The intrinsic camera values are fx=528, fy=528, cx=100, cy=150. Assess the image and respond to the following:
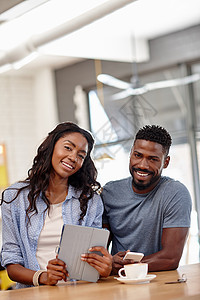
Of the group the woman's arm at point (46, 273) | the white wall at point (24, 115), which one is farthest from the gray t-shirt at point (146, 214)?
the white wall at point (24, 115)

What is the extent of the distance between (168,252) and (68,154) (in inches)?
26.6

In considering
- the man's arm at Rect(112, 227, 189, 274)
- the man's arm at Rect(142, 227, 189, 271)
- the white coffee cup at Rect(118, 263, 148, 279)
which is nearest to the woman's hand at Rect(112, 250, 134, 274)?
the man's arm at Rect(112, 227, 189, 274)

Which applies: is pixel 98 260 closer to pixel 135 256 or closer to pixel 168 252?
pixel 135 256

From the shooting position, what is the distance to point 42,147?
2674mm

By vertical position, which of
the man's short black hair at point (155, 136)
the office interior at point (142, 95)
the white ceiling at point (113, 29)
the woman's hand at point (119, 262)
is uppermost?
the white ceiling at point (113, 29)

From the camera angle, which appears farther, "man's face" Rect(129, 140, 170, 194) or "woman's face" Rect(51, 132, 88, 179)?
"man's face" Rect(129, 140, 170, 194)

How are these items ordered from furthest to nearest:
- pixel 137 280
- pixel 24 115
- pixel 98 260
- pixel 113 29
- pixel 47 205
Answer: pixel 24 115, pixel 113 29, pixel 47 205, pixel 98 260, pixel 137 280

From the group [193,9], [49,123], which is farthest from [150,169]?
[49,123]

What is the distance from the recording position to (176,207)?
2.62 m

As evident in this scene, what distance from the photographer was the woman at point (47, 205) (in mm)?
2461

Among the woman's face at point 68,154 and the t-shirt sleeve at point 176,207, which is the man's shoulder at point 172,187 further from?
the woman's face at point 68,154

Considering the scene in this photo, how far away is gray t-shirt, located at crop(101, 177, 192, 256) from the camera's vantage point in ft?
8.61

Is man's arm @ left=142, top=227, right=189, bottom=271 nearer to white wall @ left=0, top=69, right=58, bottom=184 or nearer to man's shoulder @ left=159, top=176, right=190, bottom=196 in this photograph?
man's shoulder @ left=159, top=176, right=190, bottom=196

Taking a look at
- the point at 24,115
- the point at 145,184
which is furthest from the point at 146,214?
the point at 24,115
